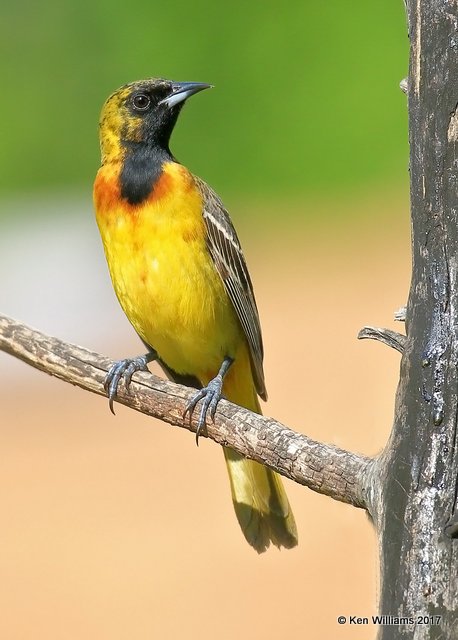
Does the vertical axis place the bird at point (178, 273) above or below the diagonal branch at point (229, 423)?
above

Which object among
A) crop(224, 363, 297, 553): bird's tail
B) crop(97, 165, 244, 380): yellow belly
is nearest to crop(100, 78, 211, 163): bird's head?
crop(97, 165, 244, 380): yellow belly

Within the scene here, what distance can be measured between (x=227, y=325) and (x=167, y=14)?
11307mm

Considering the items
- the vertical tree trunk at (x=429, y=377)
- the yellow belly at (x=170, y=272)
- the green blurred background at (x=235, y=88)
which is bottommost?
the vertical tree trunk at (x=429, y=377)

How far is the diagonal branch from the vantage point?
140 inches

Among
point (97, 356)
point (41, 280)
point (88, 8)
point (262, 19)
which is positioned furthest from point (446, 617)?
point (88, 8)

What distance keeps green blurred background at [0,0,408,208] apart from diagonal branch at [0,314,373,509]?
30.7 ft

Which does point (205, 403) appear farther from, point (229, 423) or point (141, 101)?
point (141, 101)

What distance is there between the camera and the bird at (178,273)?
15.4ft

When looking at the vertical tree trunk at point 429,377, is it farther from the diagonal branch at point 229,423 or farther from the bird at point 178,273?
the bird at point 178,273

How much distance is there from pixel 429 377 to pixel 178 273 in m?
1.78

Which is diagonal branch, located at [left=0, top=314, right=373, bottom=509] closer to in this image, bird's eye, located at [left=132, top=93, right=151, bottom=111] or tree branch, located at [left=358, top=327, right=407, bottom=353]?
tree branch, located at [left=358, top=327, right=407, bottom=353]

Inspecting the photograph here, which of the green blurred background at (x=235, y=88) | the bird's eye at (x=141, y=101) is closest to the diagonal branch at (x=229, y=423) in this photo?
the bird's eye at (x=141, y=101)

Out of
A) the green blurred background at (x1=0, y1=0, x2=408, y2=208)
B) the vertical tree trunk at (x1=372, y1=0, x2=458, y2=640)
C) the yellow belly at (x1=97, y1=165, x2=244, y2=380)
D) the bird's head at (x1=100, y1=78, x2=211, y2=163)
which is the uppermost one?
the green blurred background at (x1=0, y1=0, x2=408, y2=208)

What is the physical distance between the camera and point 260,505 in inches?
188
